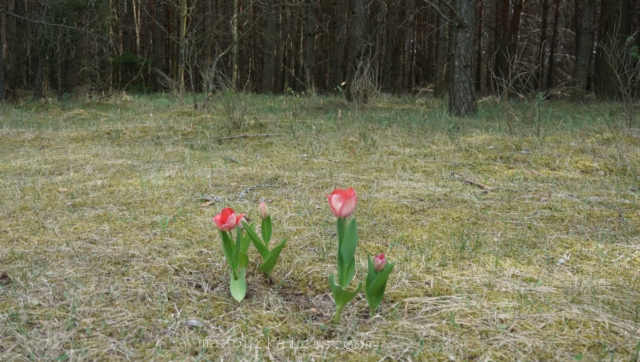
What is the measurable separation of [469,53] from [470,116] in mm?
892

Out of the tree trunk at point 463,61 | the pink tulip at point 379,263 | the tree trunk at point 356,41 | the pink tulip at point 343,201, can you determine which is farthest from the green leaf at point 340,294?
the tree trunk at point 356,41

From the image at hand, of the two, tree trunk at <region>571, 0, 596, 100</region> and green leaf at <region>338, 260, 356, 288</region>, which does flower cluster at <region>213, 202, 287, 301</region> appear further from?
tree trunk at <region>571, 0, 596, 100</region>

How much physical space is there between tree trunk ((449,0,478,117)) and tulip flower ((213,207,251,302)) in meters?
6.00

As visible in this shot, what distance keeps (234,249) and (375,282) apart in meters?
0.56

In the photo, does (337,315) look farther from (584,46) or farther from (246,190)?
(584,46)

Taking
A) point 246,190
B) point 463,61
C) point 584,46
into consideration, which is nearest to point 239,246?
point 246,190

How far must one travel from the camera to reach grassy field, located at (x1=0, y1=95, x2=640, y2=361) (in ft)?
4.94

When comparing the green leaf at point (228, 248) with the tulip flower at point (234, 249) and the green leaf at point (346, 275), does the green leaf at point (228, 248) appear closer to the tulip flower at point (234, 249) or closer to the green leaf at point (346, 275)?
the tulip flower at point (234, 249)

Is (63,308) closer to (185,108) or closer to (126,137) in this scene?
(126,137)

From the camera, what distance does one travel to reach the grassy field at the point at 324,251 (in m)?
1.51

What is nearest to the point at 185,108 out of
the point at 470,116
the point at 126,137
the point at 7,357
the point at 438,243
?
the point at 126,137

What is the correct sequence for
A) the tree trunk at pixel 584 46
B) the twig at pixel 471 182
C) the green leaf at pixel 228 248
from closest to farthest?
the green leaf at pixel 228 248, the twig at pixel 471 182, the tree trunk at pixel 584 46

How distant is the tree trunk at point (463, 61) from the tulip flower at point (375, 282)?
607 cm

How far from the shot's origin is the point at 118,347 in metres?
1.46
